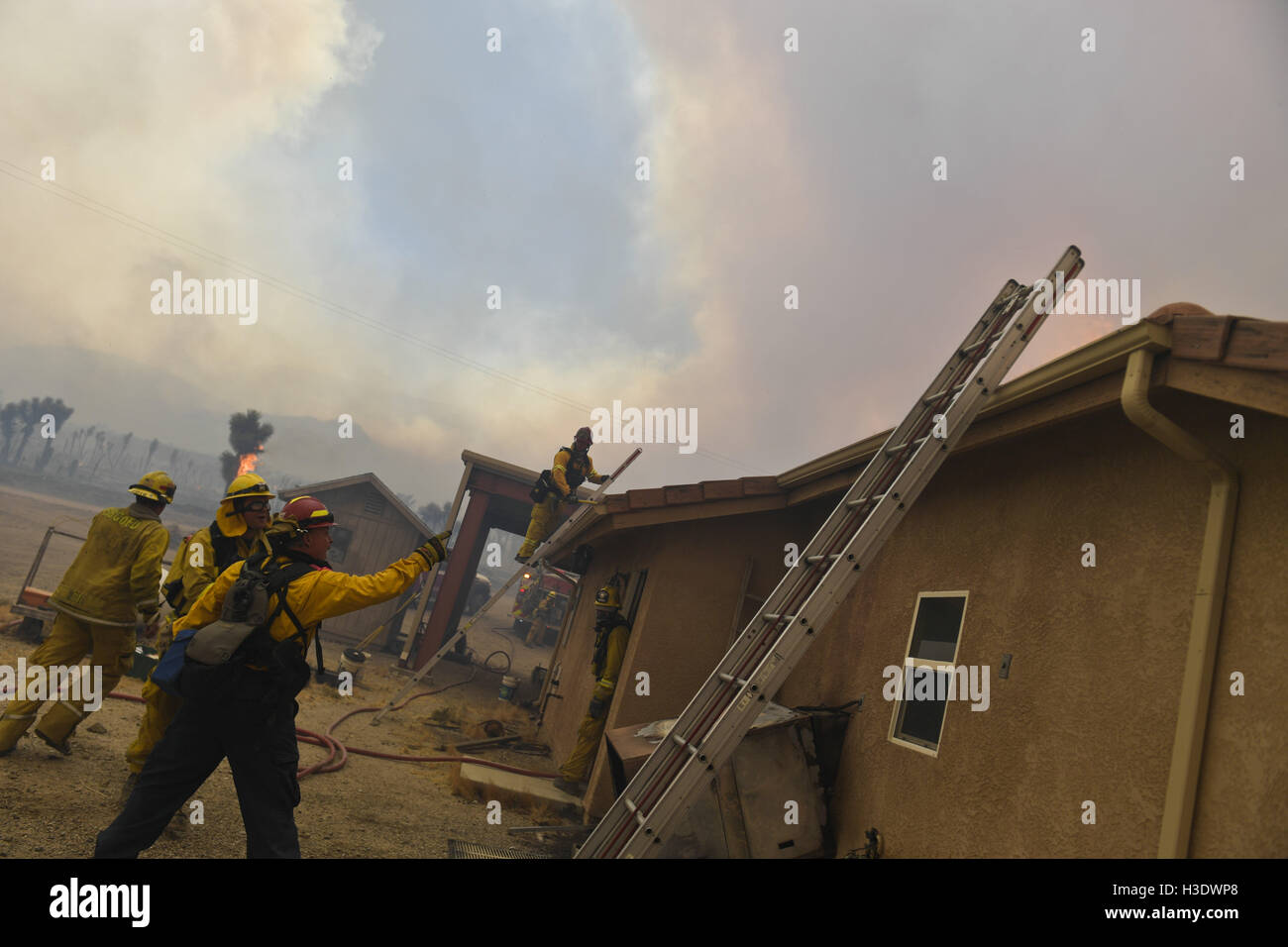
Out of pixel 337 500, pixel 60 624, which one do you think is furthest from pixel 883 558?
pixel 337 500

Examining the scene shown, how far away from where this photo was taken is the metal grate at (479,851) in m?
5.36

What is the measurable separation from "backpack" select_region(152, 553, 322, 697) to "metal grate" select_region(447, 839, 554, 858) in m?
2.72

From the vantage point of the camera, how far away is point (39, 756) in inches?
205

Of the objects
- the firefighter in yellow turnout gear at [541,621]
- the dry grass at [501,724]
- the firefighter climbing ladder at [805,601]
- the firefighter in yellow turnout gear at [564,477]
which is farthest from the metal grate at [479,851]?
the firefighter in yellow turnout gear at [541,621]

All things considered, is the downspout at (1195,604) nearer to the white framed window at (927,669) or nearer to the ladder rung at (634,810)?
the white framed window at (927,669)

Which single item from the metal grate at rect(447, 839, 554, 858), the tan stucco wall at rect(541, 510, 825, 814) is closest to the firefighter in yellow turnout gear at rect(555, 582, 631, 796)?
the tan stucco wall at rect(541, 510, 825, 814)

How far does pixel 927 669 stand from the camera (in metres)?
4.91

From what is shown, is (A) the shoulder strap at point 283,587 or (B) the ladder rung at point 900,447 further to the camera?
(B) the ladder rung at point 900,447

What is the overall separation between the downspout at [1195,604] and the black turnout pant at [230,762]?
12.2 ft

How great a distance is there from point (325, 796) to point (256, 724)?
327 cm

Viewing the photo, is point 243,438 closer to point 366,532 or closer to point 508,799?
point 366,532
